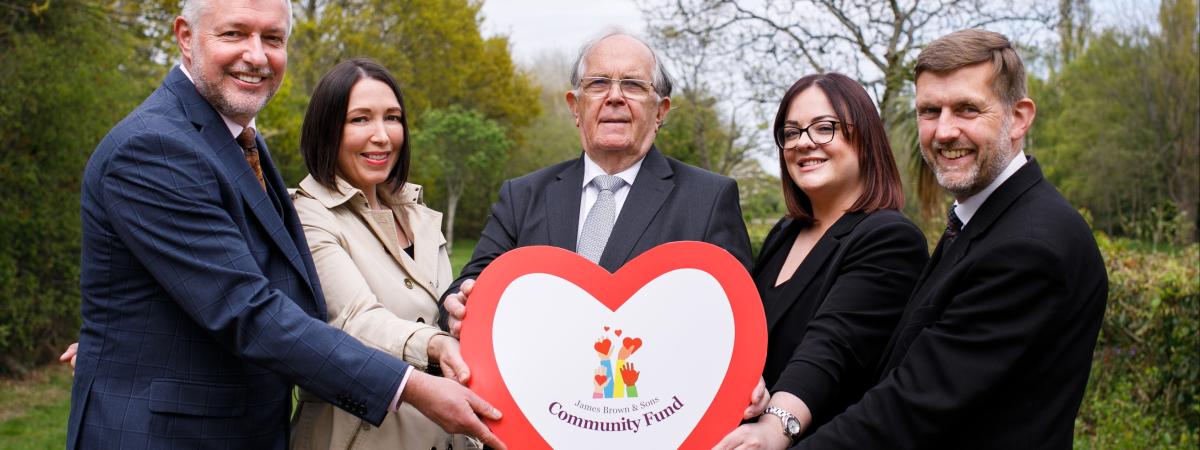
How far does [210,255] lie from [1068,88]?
3345 centimetres

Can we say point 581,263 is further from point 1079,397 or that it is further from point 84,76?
point 84,76

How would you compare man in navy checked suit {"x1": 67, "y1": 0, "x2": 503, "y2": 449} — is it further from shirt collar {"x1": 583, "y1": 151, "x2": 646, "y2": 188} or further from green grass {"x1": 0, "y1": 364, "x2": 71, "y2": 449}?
green grass {"x1": 0, "y1": 364, "x2": 71, "y2": 449}

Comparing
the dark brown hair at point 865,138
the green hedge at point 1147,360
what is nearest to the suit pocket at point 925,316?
the dark brown hair at point 865,138

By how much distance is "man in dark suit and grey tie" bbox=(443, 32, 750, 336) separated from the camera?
2.79 metres

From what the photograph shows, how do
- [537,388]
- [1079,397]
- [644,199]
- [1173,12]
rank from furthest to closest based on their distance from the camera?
[1173,12], [644,199], [537,388], [1079,397]

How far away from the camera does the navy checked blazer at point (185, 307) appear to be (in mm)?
2172

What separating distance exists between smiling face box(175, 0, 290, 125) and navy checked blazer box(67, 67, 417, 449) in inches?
2.0

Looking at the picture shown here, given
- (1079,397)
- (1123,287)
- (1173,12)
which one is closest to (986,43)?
(1079,397)

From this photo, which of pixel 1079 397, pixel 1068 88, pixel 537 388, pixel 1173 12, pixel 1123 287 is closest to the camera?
pixel 1079 397

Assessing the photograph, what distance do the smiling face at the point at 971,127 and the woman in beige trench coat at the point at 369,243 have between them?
4.55 feet

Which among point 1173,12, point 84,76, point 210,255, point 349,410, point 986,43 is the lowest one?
point 349,410

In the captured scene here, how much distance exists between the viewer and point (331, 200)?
290 cm

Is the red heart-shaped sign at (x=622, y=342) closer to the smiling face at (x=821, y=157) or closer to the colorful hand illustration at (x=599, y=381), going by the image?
the colorful hand illustration at (x=599, y=381)

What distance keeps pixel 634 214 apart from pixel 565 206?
0.77 ft
